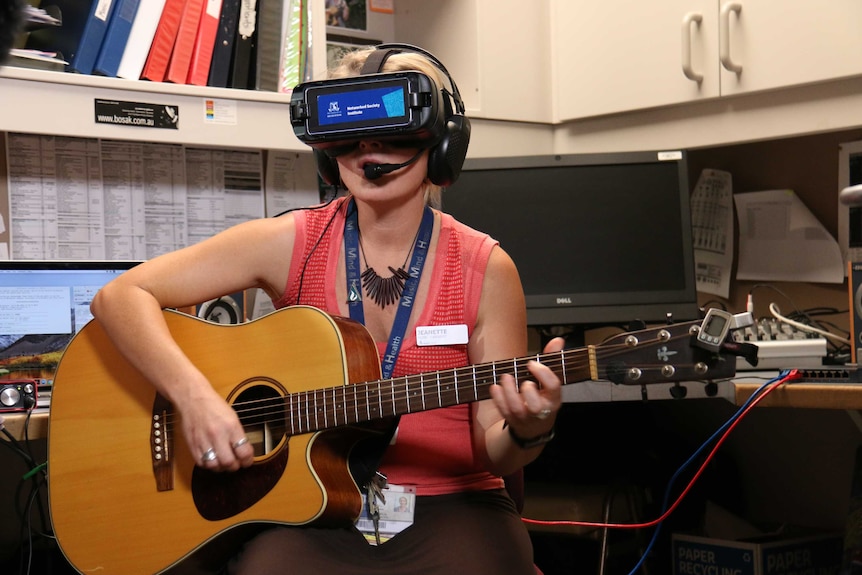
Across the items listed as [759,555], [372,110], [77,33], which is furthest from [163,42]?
[759,555]

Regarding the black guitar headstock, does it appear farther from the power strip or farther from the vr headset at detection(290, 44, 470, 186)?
the power strip

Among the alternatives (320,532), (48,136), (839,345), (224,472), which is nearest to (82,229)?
(48,136)

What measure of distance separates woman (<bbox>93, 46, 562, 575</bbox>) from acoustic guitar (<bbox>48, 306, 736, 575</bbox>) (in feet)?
0.15

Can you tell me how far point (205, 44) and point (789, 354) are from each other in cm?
122

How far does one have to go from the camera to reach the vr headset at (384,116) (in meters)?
1.21

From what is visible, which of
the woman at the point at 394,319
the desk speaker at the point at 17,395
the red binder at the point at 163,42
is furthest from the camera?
the red binder at the point at 163,42

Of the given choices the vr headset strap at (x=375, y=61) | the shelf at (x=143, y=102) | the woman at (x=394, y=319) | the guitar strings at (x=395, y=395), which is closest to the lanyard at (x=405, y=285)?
the woman at (x=394, y=319)

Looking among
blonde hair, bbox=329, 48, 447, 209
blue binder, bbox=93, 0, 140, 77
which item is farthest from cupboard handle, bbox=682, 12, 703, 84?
blue binder, bbox=93, 0, 140, 77

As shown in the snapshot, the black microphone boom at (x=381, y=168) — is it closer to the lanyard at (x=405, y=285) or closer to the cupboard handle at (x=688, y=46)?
the lanyard at (x=405, y=285)

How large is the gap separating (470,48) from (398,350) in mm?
958

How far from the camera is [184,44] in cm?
169

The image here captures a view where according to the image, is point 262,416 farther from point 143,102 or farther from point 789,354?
point 789,354

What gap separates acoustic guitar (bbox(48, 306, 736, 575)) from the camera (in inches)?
42.3

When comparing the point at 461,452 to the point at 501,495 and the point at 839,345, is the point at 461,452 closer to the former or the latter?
the point at 501,495
